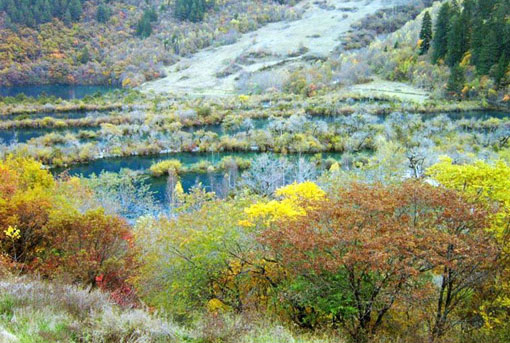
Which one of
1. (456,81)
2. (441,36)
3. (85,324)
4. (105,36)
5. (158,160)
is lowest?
(158,160)

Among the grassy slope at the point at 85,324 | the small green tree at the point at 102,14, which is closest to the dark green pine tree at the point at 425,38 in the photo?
the grassy slope at the point at 85,324

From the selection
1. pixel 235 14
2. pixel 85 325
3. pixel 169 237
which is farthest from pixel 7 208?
pixel 235 14

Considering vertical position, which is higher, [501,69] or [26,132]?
[501,69]

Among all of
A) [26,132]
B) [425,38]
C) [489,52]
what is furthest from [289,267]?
[425,38]

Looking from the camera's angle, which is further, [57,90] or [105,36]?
[105,36]

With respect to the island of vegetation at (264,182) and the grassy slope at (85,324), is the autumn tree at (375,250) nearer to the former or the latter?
the island of vegetation at (264,182)

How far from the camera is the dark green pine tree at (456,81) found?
73438 mm

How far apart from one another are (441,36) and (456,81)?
13157 millimetres

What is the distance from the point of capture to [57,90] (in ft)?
403

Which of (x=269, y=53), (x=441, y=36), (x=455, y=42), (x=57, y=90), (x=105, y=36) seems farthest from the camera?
(x=105, y=36)

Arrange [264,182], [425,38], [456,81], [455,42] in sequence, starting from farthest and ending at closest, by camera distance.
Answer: [425,38] < [455,42] < [456,81] < [264,182]

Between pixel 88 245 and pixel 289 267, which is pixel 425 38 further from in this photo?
pixel 88 245

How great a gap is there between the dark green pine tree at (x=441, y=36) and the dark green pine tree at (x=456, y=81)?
351 inches

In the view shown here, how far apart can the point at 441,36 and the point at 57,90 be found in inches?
4147
